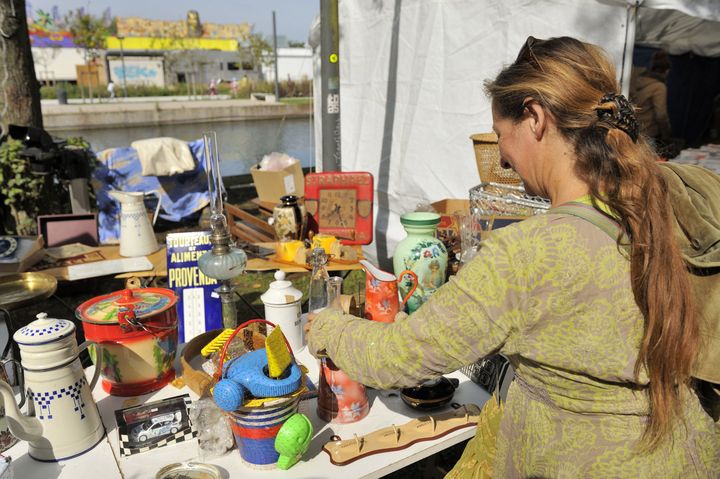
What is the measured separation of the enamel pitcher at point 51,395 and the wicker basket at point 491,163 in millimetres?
2372

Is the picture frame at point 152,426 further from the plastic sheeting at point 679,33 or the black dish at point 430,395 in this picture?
the plastic sheeting at point 679,33

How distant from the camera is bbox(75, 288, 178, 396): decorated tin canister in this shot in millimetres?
1513

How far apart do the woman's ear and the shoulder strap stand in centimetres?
15

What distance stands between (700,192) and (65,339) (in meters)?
1.52

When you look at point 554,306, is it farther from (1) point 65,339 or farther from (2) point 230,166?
(2) point 230,166

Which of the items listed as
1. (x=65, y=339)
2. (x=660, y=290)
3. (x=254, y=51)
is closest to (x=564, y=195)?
(x=660, y=290)

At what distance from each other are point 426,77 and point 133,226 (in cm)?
295

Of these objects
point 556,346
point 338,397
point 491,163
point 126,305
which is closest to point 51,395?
point 126,305

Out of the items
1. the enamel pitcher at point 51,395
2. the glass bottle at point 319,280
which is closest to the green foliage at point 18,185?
the glass bottle at point 319,280

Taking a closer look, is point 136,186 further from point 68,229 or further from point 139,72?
point 139,72

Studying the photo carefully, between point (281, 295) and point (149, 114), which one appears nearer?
point (281, 295)

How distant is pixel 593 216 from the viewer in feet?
3.15

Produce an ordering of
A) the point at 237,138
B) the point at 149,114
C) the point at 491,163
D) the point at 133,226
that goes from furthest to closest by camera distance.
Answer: the point at 149,114, the point at 237,138, the point at 133,226, the point at 491,163

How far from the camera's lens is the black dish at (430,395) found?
156cm
